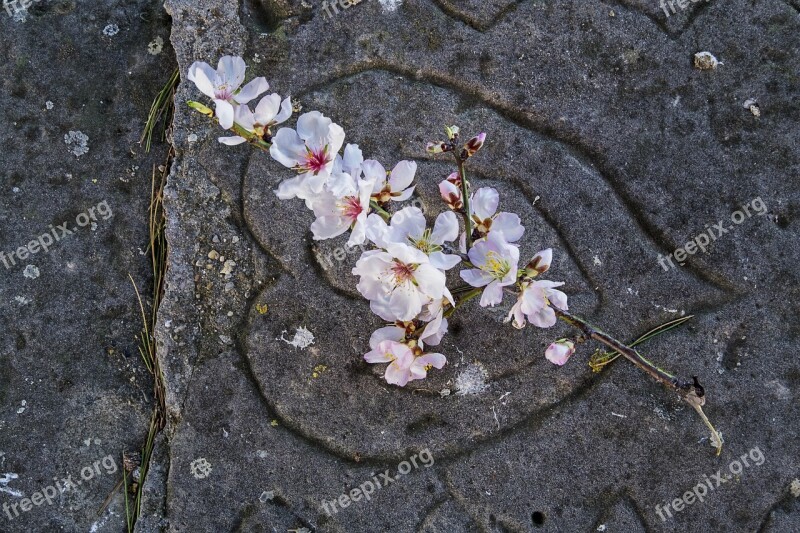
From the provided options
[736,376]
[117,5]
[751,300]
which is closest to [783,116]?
[751,300]

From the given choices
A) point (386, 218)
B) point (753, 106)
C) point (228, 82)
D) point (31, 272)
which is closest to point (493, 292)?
point (386, 218)

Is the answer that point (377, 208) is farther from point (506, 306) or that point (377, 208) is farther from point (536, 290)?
point (506, 306)

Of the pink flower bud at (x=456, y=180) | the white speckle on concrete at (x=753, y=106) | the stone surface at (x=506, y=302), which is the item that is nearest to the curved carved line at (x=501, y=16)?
the stone surface at (x=506, y=302)

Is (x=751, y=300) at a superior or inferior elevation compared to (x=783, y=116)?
inferior

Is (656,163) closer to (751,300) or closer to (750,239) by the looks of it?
(750,239)

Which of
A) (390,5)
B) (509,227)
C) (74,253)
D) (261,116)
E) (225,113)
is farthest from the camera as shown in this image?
(74,253)
